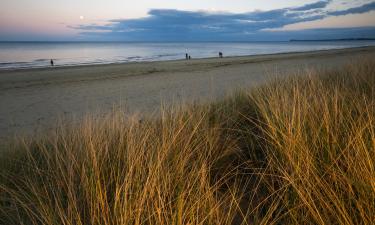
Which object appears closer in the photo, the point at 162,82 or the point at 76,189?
the point at 76,189

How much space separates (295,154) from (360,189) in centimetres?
49

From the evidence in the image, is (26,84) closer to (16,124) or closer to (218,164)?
(16,124)

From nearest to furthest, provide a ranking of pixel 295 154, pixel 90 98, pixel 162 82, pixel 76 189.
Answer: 1. pixel 76 189
2. pixel 295 154
3. pixel 90 98
4. pixel 162 82

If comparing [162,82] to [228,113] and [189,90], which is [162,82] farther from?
[228,113]

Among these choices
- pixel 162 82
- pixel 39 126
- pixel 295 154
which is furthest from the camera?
pixel 162 82

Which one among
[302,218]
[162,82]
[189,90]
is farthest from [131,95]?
[302,218]

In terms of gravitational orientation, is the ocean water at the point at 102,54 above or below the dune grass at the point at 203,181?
above

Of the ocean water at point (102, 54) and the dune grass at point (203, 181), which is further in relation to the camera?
the ocean water at point (102, 54)

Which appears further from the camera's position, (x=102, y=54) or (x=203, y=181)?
(x=102, y=54)

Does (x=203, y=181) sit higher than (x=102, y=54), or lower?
lower

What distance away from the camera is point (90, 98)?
27.3ft

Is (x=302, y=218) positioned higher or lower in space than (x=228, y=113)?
lower

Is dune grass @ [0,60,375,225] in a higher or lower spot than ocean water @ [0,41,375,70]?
lower

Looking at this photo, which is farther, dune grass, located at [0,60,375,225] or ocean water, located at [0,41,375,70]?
ocean water, located at [0,41,375,70]
